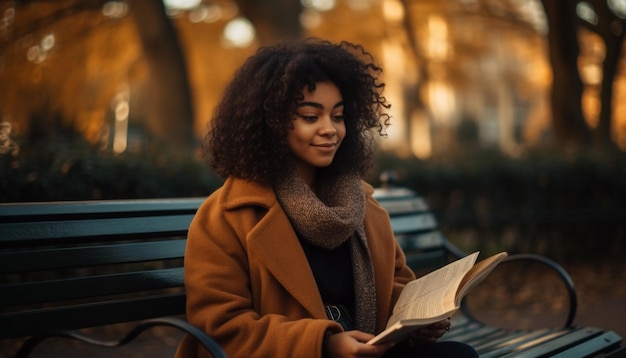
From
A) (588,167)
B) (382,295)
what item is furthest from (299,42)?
(588,167)

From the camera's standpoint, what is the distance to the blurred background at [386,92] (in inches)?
199

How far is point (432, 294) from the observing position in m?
2.32

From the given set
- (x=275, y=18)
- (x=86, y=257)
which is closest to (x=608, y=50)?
(x=275, y=18)

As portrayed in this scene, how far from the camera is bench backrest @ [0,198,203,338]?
2.52m

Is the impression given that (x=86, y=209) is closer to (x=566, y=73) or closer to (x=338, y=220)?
(x=338, y=220)

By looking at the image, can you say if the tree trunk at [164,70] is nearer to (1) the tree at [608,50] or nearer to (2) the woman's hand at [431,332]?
(1) the tree at [608,50]

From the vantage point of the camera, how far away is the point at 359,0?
62.8 ft

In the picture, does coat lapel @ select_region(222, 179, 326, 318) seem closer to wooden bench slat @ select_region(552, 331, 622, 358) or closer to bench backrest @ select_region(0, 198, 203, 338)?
bench backrest @ select_region(0, 198, 203, 338)

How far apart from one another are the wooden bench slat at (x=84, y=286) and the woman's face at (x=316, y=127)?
71cm

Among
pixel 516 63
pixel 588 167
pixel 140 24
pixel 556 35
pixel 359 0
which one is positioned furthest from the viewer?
pixel 516 63

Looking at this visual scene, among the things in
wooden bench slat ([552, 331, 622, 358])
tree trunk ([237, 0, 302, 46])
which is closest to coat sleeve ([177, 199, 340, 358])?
wooden bench slat ([552, 331, 622, 358])

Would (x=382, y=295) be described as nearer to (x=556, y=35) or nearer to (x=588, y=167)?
(x=588, y=167)

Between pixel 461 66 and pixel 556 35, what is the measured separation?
10249mm

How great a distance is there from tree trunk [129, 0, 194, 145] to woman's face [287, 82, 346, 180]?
6.92 meters
